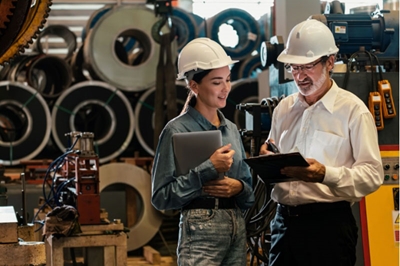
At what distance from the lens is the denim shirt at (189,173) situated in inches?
97.9

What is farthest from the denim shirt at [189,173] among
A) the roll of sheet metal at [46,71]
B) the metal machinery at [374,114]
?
the roll of sheet metal at [46,71]

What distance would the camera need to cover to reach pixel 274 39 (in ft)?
13.7

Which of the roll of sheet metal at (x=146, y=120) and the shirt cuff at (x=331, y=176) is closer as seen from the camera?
the shirt cuff at (x=331, y=176)

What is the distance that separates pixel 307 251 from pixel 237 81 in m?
4.65

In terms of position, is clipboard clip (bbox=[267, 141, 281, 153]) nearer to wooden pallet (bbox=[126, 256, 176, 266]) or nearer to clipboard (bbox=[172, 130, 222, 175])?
clipboard (bbox=[172, 130, 222, 175])

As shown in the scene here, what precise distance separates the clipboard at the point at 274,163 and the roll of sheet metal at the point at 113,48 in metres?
4.19

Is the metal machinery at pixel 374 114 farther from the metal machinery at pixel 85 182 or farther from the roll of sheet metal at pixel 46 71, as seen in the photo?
the roll of sheet metal at pixel 46 71

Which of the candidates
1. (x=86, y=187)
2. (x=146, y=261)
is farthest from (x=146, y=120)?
(x=86, y=187)

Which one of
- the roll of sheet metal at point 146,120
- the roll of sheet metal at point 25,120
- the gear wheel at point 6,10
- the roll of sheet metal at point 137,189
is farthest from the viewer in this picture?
the roll of sheet metal at point 146,120

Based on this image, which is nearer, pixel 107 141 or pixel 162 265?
pixel 162 265

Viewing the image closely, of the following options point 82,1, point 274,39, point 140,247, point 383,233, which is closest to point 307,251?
point 383,233

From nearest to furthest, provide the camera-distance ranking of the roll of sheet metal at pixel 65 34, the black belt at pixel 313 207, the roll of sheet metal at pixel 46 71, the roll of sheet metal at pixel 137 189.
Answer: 1. the black belt at pixel 313 207
2. the roll of sheet metal at pixel 137 189
3. the roll of sheet metal at pixel 46 71
4. the roll of sheet metal at pixel 65 34

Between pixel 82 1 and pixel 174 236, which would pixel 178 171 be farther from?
pixel 82 1

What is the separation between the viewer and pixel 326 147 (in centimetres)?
262
